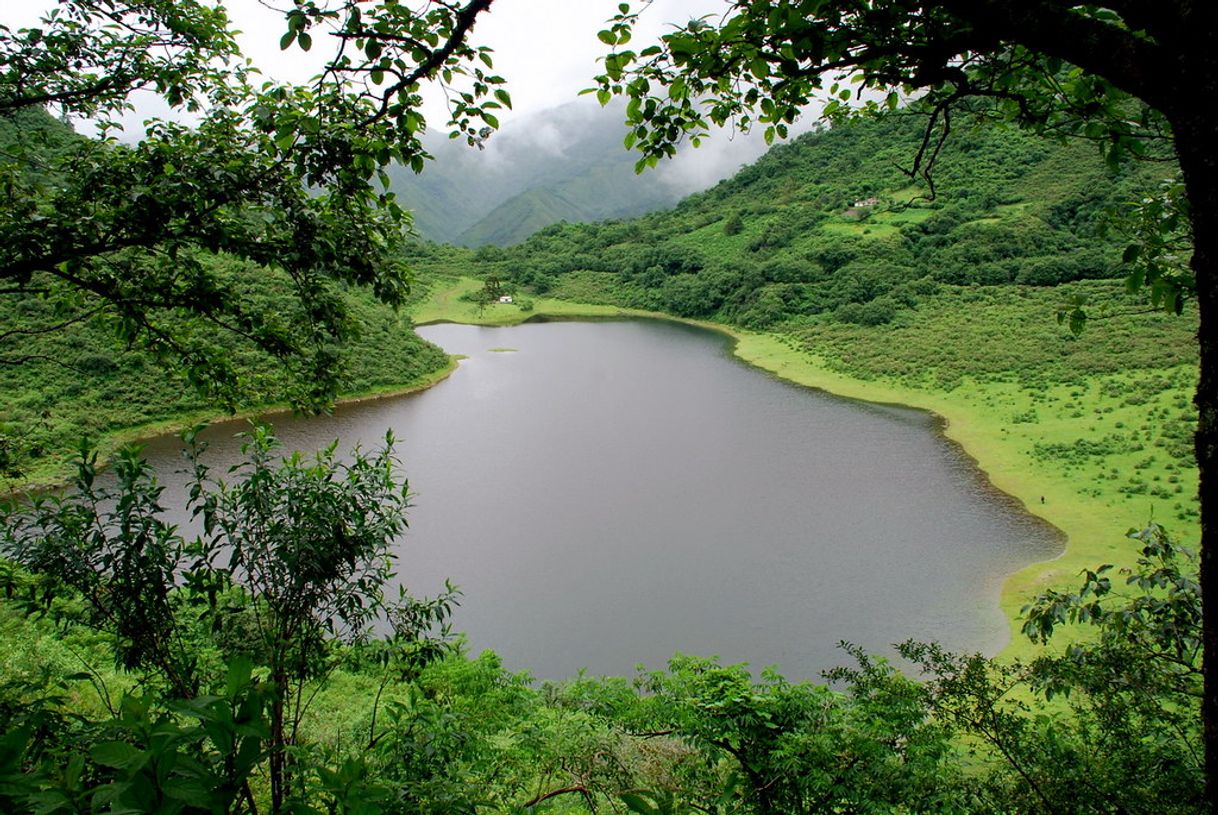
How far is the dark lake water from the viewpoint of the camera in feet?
47.4

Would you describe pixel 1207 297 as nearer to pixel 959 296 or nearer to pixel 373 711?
pixel 373 711

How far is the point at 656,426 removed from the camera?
29.0m

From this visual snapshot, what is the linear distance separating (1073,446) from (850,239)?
132 ft

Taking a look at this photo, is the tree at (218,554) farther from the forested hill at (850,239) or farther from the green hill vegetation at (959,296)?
the forested hill at (850,239)

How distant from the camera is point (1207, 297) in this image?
141cm

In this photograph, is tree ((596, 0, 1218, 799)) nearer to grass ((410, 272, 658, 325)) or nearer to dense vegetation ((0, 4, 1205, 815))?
dense vegetation ((0, 4, 1205, 815))

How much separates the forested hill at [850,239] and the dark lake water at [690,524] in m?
17.5

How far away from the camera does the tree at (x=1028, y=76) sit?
1.42 m

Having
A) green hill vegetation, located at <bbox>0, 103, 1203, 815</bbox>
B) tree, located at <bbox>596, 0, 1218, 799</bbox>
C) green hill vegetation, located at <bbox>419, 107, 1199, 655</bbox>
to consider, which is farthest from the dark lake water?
tree, located at <bbox>596, 0, 1218, 799</bbox>

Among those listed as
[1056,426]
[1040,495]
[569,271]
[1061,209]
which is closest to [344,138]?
[1040,495]

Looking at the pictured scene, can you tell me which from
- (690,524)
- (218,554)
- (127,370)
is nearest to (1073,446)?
(690,524)

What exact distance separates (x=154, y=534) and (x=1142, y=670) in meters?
5.39

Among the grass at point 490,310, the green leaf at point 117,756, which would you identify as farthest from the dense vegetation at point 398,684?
the grass at point 490,310

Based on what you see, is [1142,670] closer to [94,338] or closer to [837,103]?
[837,103]
